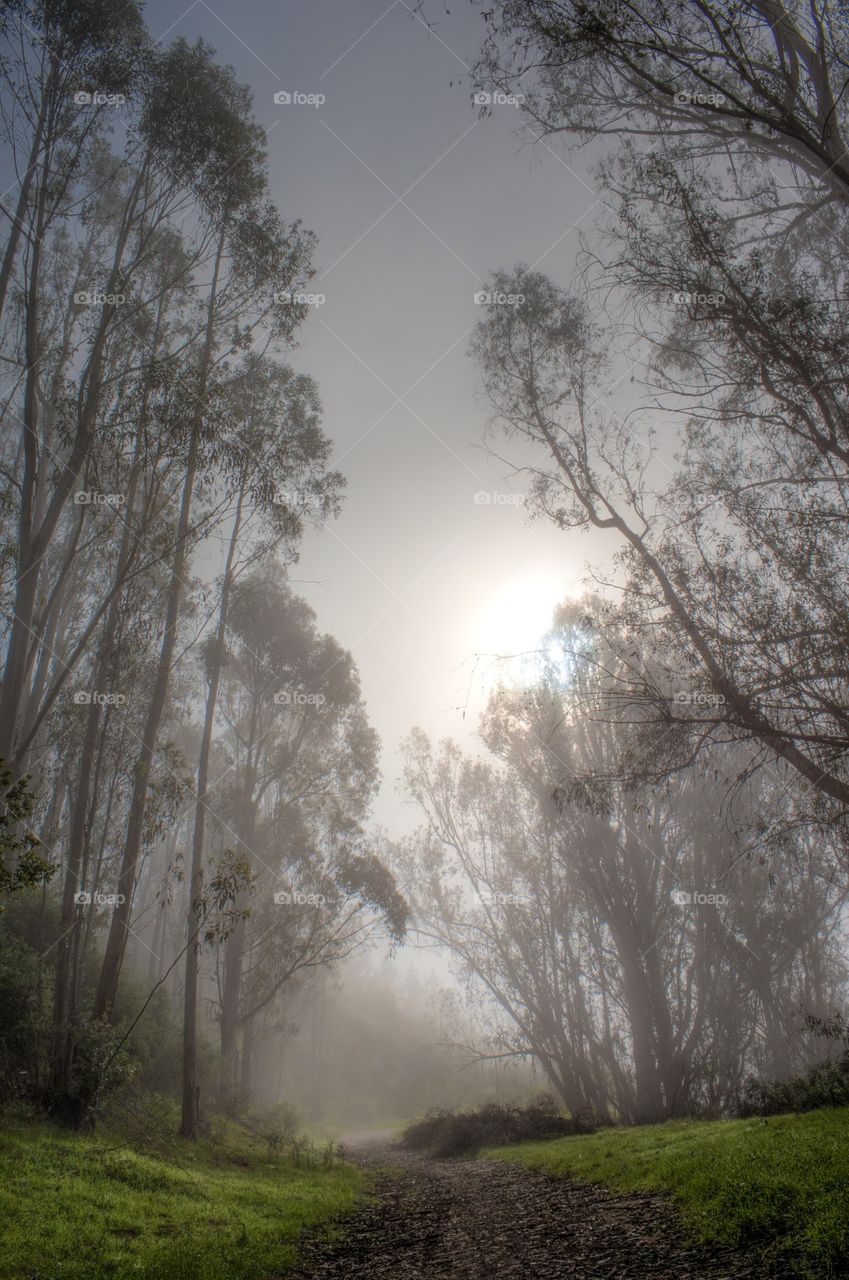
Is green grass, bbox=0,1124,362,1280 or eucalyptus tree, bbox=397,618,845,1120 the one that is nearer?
green grass, bbox=0,1124,362,1280

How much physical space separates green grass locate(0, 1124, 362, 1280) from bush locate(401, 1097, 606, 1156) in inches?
311

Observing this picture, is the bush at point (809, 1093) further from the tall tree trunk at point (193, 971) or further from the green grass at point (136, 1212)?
the tall tree trunk at point (193, 971)

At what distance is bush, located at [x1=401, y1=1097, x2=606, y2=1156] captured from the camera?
15758 millimetres

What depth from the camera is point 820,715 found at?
24.6 ft

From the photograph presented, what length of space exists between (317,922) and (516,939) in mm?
6436

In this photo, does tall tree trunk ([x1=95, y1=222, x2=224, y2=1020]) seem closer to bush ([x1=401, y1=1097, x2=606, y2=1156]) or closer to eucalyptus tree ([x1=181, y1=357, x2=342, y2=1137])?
eucalyptus tree ([x1=181, y1=357, x2=342, y2=1137])

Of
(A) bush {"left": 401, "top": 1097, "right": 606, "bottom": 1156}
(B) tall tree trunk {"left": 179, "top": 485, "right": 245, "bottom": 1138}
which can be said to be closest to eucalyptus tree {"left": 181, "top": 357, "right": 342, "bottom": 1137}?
(B) tall tree trunk {"left": 179, "top": 485, "right": 245, "bottom": 1138}

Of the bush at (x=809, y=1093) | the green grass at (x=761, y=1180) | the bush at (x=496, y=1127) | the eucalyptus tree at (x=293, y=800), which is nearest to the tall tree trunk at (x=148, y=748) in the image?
the eucalyptus tree at (x=293, y=800)

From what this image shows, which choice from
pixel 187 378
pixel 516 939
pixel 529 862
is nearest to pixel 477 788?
pixel 529 862

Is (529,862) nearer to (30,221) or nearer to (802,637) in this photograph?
(802,637)

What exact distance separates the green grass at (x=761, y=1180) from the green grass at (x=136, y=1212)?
355 cm

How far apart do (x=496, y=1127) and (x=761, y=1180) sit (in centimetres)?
1370

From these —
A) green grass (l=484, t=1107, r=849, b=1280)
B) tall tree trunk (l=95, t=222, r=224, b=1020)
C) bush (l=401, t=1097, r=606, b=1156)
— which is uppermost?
tall tree trunk (l=95, t=222, r=224, b=1020)

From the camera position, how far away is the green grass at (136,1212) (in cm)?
489
